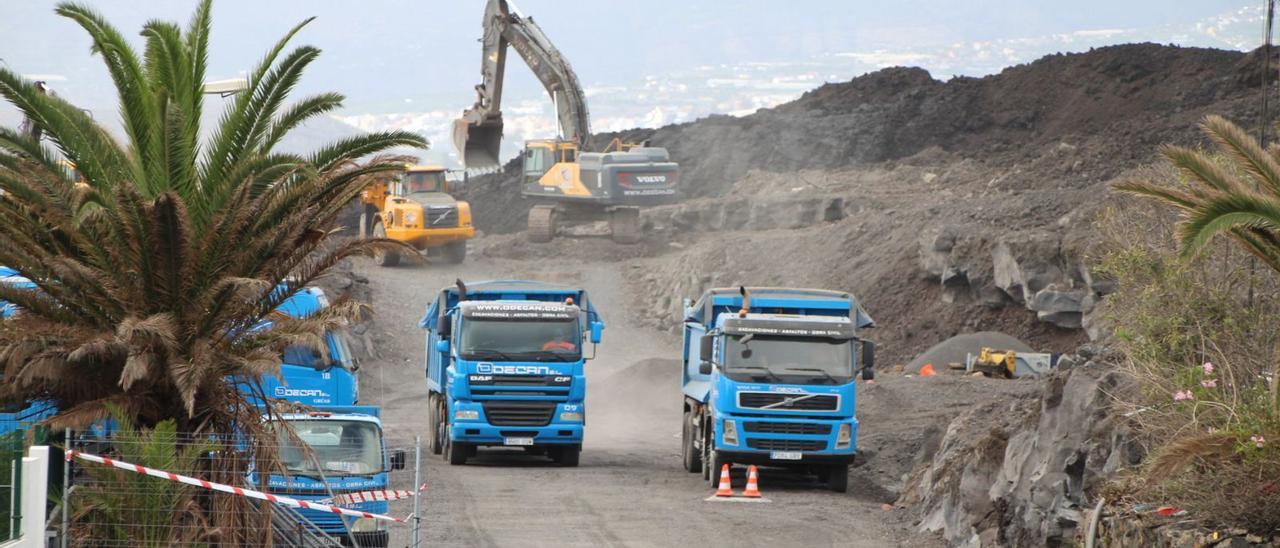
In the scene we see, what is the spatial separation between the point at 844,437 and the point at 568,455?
528cm

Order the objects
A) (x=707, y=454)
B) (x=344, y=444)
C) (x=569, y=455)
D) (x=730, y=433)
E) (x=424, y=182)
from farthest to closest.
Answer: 1. (x=424, y=182)
2. (x=569, y=455)
3. (x=707, y=454)
4. (x=730, y=433)
5. (x=344, y=444)

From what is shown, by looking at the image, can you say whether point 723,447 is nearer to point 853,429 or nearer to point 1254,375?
point 853,429

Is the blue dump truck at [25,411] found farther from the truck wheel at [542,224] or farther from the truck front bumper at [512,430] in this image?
the truck wheel at [542,224]

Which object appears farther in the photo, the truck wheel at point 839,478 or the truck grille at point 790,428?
the truck wheel at point 839,478

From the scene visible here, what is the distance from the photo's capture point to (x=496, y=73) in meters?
48.4

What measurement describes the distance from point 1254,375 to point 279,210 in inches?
395

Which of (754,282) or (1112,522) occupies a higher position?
(754,282)

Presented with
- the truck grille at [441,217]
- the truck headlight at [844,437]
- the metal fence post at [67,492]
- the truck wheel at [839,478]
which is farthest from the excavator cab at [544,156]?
the metal fence post at [67,492]

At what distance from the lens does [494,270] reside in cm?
4634

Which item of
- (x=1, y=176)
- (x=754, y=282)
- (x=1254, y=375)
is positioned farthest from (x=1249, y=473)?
(x=754, y=282)

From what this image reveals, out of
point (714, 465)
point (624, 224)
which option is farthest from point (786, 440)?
point (624, 224)

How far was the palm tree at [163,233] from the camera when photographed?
42.1ft

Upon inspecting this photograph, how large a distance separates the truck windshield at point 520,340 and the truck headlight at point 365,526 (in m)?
9.54

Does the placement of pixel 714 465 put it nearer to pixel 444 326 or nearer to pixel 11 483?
pixel 444 326
